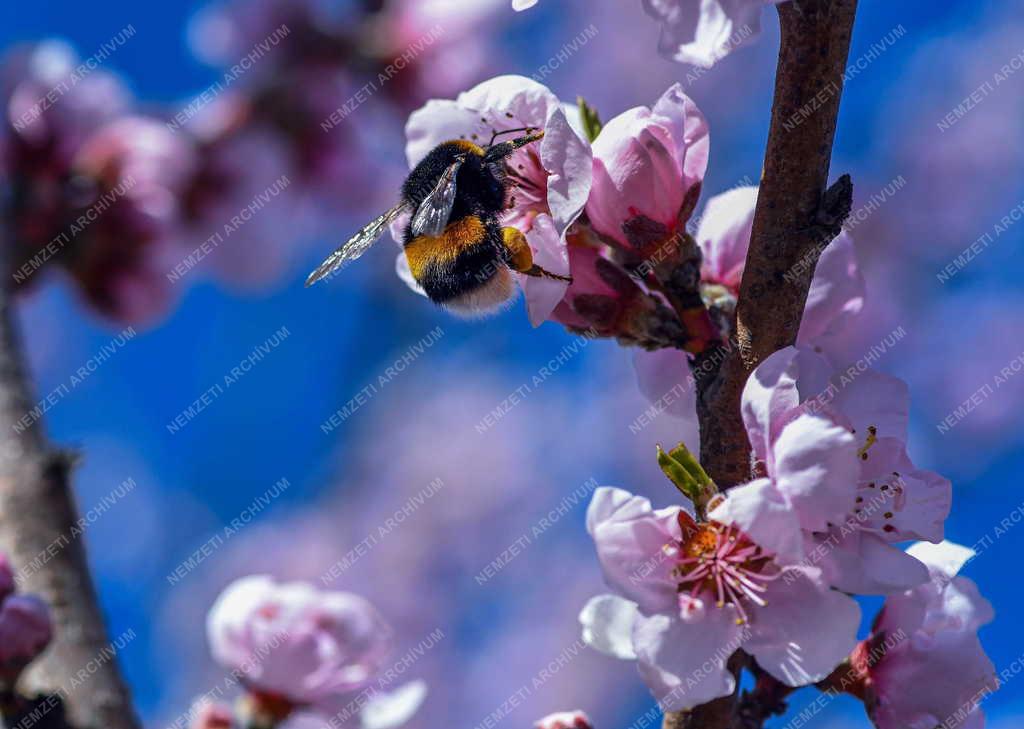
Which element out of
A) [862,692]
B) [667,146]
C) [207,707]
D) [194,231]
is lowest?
[862,692]

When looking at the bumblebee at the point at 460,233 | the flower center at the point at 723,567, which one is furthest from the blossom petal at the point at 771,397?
the bumblebee at the point at 460,233

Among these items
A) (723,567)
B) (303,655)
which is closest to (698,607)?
(723,567)

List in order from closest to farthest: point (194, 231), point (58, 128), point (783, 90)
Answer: point (783, 90)
point (58, 128)
point (194, 231)

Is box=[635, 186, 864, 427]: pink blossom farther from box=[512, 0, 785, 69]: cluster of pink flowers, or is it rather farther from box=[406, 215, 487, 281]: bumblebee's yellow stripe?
box=[512, 0, 785, 69]: cluster of pink flowers

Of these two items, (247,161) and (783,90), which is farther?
(247,161)

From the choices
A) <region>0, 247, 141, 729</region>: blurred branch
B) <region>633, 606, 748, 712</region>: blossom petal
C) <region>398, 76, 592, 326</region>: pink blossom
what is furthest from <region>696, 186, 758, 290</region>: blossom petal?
<region>0, 247, 141, 729</region>: blurred branch

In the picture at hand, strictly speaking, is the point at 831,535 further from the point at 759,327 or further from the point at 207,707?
the point at 207,707

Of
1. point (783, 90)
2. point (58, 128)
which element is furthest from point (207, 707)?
point (58, 128)

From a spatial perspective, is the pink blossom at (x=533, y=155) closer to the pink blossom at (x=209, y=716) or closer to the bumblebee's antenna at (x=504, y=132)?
the bumblebee's antenna at (x=504, y=132)
